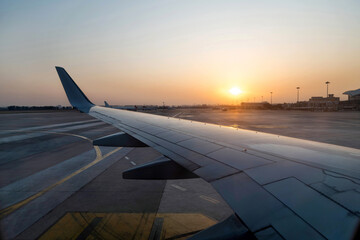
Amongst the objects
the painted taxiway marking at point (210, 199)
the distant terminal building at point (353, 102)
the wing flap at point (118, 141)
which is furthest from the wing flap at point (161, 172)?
the distant terminal building at point (353, 102)

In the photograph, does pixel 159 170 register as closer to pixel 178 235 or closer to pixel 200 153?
pixel 200 153

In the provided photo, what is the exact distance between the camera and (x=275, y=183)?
1.92 meters

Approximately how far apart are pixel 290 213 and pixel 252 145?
6.59 ft

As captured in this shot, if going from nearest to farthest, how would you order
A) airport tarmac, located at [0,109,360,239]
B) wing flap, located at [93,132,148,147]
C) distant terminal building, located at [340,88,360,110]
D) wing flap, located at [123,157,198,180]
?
wing flap, located at [123,157,198,180] < airport tarmac, located at [0,109,360,239] < wing flap, located at [93,132,148,147] < distant terminal building, located at [340,88,360,110]

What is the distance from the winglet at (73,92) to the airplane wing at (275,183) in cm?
1048

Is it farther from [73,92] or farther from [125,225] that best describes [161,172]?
[73,92]

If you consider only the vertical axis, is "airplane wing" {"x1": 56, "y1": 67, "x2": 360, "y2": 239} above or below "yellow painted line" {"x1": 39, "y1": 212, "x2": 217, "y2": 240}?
above

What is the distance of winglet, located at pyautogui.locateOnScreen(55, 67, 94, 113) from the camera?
440 inches

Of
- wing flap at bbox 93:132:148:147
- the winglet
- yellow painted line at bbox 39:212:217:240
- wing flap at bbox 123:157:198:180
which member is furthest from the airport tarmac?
the winglet

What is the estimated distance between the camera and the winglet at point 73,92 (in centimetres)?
1117

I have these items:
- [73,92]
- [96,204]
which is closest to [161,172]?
[96,204]

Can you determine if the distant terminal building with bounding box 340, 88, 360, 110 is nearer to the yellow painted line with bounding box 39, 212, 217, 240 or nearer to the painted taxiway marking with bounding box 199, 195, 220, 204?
the painted taxiway marking with bounding box 199, 195, 220, 204

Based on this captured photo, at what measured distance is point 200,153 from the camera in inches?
123

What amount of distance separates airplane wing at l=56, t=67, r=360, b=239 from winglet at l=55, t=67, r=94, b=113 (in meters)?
10.5
